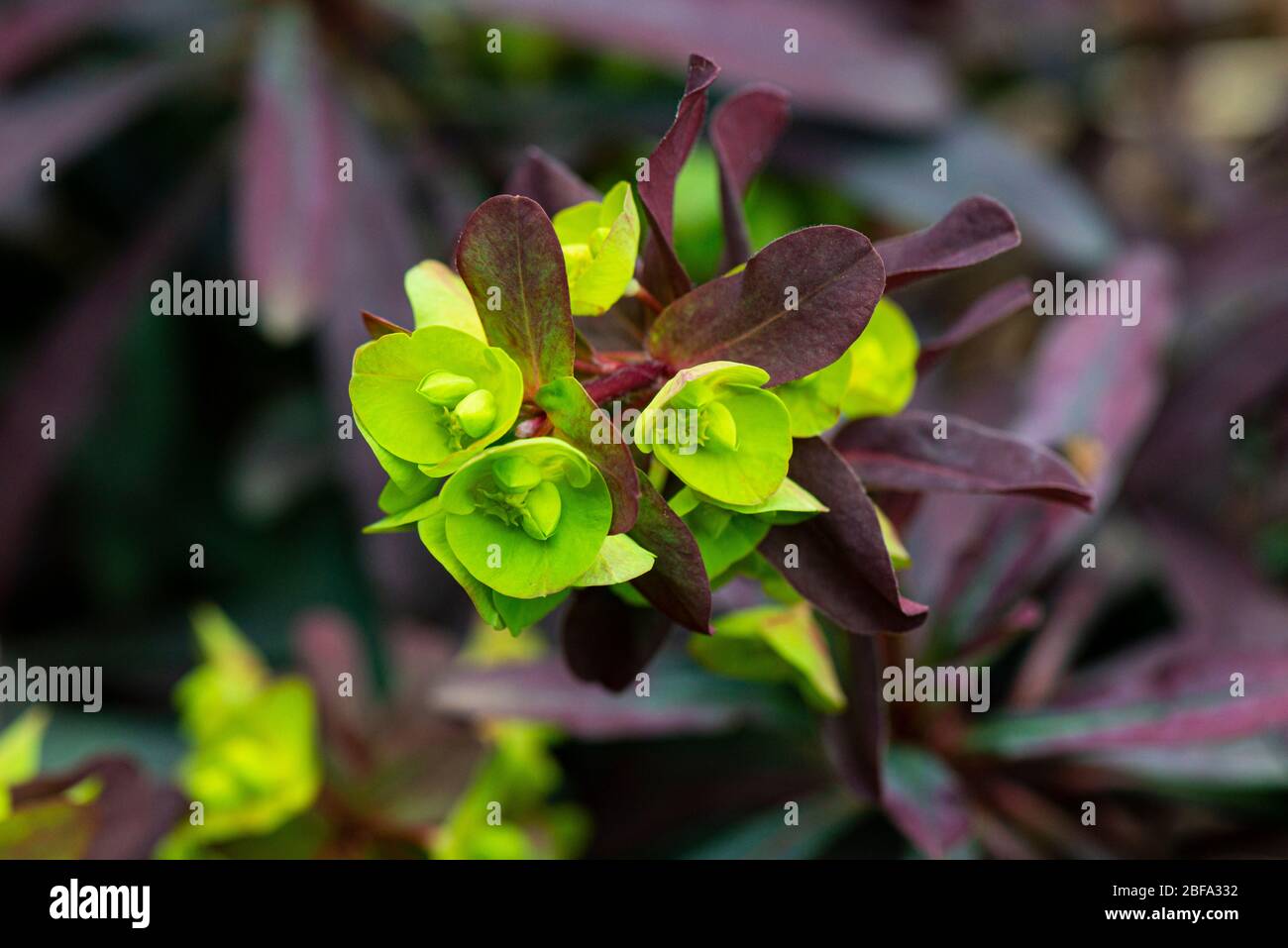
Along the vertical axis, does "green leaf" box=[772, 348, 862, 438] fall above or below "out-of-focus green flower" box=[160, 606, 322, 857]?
above

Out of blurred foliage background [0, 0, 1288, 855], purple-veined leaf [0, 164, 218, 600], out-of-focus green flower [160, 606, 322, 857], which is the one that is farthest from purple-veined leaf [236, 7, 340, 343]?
out-of-focus green flower [160, 606, 322, 857]

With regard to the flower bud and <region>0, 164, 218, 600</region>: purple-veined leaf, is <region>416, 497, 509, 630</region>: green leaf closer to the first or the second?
the flower bud

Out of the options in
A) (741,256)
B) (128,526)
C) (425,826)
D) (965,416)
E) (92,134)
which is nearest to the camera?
(741,256)

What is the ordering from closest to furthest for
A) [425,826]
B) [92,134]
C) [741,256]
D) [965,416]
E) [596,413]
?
[596,413], [741,256], [425,826], [965,416], [92,134]

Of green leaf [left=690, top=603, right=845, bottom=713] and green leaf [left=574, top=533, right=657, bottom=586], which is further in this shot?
green leaf [left=690, top=603, right=845, bottom=713]
